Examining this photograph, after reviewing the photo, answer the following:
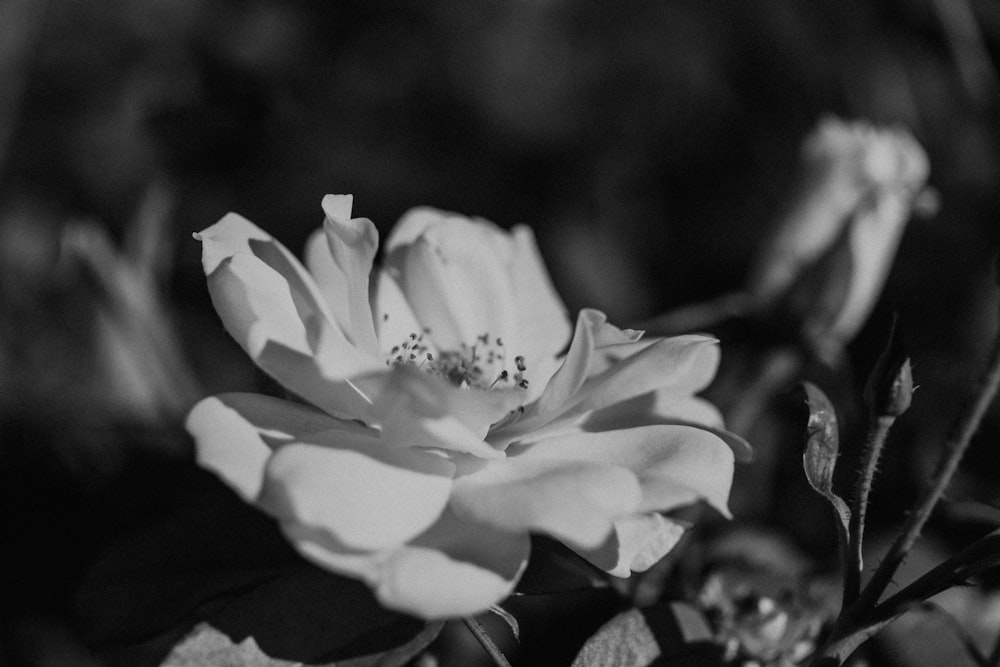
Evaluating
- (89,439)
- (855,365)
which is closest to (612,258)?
(855,365)

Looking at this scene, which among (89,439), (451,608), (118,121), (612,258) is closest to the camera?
(451,608)

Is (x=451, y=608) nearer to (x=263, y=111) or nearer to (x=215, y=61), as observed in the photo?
(x=263, y=111)

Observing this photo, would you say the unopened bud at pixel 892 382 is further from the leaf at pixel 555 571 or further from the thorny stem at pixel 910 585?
the leaf at pixel 555 571

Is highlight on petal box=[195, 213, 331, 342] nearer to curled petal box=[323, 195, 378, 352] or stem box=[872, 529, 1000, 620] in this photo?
curled petal box=[323, 195, 378, 352]

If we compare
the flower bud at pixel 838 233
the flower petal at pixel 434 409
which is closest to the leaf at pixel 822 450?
the flower petal at pixel 434 409

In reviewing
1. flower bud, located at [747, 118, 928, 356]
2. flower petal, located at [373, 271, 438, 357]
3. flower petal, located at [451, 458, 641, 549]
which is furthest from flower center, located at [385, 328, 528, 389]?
flower bud, located at [747, 118, 928, 356]

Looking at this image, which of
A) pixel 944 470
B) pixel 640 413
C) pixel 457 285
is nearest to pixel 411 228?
pixel 457 285
